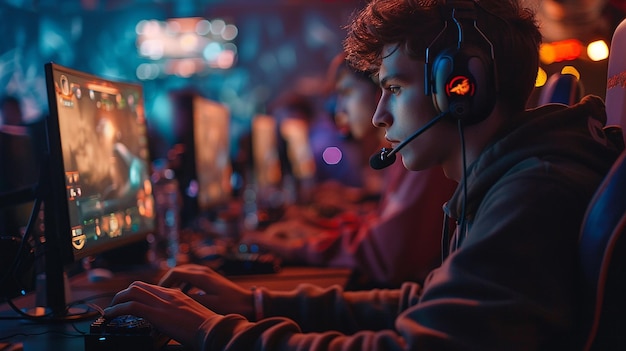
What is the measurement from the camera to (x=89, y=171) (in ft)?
4.31

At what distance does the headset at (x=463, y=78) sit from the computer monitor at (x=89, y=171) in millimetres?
728

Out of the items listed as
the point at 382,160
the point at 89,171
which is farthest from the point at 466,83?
the point at 89,171

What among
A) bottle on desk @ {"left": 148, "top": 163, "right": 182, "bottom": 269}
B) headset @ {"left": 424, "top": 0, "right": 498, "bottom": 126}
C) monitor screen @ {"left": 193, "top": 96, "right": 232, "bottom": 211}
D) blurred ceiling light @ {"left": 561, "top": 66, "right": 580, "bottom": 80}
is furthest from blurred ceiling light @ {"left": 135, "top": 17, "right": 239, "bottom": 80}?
headset @ {"left": 424, "top": 0, "right": 498, "bottom": 126}

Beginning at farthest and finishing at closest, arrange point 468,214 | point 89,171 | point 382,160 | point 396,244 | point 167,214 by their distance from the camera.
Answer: point 167,214, point 396,244, point 89,171, point 382,160, point 468,214

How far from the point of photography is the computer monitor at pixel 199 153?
2.22m

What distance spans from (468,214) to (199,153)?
1460 mm

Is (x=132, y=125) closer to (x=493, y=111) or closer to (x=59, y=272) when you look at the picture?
(x=59, y=272)

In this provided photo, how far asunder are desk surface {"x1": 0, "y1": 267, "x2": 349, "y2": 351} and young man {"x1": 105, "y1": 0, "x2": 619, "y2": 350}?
0.20 metres

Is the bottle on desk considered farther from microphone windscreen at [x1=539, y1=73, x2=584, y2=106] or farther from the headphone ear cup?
the headphone ear cup

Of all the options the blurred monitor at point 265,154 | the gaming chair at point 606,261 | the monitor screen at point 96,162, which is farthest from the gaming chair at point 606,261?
the blurred monitor at point 265,154

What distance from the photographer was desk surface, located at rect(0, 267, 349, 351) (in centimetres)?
109

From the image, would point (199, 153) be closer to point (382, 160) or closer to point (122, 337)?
point (382, 160)

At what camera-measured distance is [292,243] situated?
2.12m

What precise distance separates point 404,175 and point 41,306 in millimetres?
1324
